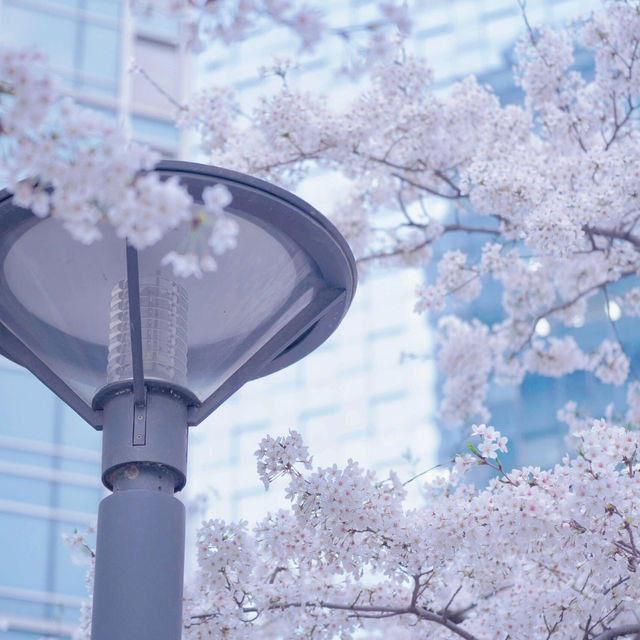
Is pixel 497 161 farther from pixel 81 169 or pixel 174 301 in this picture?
pixel 81 169

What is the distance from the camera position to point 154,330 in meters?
3.81

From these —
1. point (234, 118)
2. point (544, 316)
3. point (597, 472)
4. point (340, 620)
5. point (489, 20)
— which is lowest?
point (340, 620)

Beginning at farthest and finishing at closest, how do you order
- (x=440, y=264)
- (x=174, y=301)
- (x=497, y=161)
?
(x=440, y=264), (x=497, y=161), (x=174, y=301)

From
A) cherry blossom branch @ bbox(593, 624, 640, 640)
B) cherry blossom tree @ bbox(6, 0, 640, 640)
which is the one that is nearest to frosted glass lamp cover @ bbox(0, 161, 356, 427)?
cherry blossom tree @ bbox(6, 0, 640, 640)

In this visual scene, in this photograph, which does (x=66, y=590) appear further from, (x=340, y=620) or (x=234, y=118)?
(x=340, y=620)

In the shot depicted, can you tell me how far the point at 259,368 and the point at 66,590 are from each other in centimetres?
931

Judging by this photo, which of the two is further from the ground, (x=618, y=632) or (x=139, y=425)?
(x=139, y=425)

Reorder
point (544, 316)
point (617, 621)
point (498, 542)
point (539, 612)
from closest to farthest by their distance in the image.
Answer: point (498, 542), point (539, 612), point (617, 621), point (544, 316)

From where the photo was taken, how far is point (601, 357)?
7.60m

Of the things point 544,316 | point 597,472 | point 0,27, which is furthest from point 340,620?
point 0,27

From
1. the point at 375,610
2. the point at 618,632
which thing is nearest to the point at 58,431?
the point at 375,610

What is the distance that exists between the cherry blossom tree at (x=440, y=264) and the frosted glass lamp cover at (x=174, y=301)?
35 centimetres

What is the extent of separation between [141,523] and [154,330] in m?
0.60

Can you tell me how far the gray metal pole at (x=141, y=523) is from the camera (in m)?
3.51
